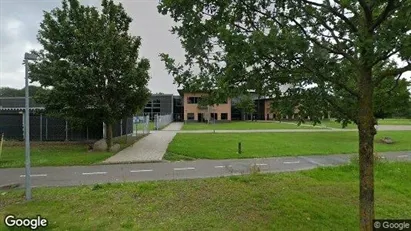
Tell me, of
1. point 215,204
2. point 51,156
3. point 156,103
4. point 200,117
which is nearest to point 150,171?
point 215,204

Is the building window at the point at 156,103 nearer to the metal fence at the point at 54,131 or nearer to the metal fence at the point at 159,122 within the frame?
the metal fence at the point at 159,122

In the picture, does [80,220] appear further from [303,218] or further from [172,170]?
[172,170]

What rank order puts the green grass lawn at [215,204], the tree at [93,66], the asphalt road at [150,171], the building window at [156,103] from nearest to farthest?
1. the green grass lawn at [215,204]
2. the asphalt road at [150,171]
3. the tree at [93,66]
4. the building window at [156,103]

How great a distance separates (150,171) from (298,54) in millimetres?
8740

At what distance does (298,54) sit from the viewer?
3.71m

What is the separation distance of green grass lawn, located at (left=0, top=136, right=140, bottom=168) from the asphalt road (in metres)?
1.03

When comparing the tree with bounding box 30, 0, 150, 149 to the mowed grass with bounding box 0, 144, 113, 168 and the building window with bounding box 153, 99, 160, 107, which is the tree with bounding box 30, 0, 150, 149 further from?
the building window with bounding box 153, 99, 160, 107

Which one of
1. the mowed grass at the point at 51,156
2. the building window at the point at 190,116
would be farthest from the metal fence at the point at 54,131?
the building window at the point at 190,116

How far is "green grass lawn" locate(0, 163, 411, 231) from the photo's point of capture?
17.5 feet

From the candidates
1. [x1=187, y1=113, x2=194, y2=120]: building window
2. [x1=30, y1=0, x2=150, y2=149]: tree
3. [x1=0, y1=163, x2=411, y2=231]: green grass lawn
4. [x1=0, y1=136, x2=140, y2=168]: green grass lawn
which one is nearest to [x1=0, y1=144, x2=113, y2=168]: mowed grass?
[x1=0, y1=136, x2=140, y2=168]: green grass lawn

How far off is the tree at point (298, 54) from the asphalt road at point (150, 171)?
6.54 m

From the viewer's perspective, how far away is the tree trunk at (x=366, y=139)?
13.1 ft

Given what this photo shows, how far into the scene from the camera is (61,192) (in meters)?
7.77

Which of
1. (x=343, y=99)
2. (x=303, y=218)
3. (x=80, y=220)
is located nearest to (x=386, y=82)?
(x=343, y=99)
